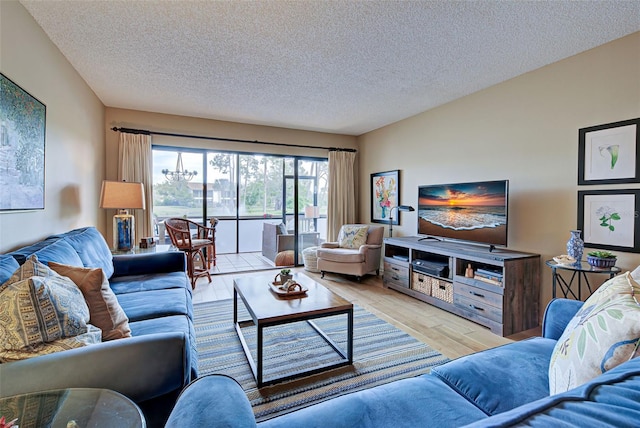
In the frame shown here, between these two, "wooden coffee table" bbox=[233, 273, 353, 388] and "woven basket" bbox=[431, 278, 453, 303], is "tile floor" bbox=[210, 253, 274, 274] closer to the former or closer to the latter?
"wooden coffee table" bbox=[233, 273, 353, 388]

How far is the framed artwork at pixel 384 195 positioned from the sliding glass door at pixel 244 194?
37.4 inches

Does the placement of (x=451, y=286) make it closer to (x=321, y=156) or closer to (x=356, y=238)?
(x=356, y=238)

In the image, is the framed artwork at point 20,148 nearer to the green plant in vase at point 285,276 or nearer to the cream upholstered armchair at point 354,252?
the green plant in vase at point 285,276

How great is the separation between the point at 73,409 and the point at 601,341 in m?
1.62

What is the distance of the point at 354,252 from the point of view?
449 cm

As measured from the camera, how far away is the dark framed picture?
225cm

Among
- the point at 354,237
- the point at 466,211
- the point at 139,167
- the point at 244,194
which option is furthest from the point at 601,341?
the point at 244,194

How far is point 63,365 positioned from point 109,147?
155 inches

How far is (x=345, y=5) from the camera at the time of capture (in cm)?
194

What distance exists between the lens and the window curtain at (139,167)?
13.4ft

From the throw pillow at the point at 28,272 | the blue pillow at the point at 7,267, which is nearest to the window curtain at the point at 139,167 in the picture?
the blue pillow at the point at 7,267

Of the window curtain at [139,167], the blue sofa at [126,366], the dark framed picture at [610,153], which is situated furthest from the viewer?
the window curtain at [139,167]

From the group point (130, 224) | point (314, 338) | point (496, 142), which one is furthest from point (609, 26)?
point (130, 224)

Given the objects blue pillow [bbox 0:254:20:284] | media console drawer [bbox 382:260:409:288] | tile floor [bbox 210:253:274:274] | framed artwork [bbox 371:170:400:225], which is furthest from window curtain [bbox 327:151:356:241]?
blue pillow [bbox 0:254:20:284]
